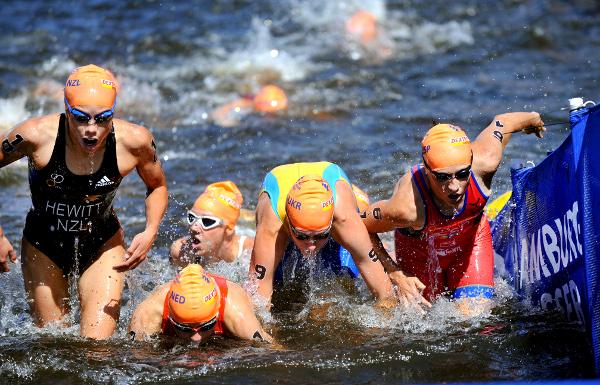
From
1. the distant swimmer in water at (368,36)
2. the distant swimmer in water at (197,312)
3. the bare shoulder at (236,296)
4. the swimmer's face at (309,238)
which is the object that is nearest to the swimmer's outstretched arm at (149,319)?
the distant swimmer in water at (197,312)

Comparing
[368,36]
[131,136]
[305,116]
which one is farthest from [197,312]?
[368,36]

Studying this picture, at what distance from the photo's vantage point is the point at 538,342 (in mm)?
7309

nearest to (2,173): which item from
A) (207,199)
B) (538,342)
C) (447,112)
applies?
(207,199)

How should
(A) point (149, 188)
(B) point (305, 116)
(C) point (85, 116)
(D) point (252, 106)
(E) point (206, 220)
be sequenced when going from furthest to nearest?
(D) point (252, 106), (B) point (305, 116), (E) point (206, 220), (A) point (149, 188), (C) point (85, 116)

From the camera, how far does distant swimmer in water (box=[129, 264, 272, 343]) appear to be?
22.2 ft

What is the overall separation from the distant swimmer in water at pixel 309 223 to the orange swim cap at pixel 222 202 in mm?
1346

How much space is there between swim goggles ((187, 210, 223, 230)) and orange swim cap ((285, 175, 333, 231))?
1.89 m

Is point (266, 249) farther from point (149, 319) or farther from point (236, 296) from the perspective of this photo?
point (149, 319)

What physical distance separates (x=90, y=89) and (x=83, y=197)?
2.82 ft

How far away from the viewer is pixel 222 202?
29.9 ft

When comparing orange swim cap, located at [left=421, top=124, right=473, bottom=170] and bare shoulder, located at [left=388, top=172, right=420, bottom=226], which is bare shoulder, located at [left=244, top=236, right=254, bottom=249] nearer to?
bare shoulder, located at [left=388, top=172, right=420, bottom=226]

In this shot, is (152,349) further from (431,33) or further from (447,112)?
(431,33)

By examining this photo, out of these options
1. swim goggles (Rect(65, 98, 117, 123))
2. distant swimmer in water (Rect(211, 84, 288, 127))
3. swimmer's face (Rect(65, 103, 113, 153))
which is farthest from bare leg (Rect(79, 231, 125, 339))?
distant swimmer in water (Rect(211, 84, 288, 127))

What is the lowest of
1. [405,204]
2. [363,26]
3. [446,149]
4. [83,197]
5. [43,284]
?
[43,284]
